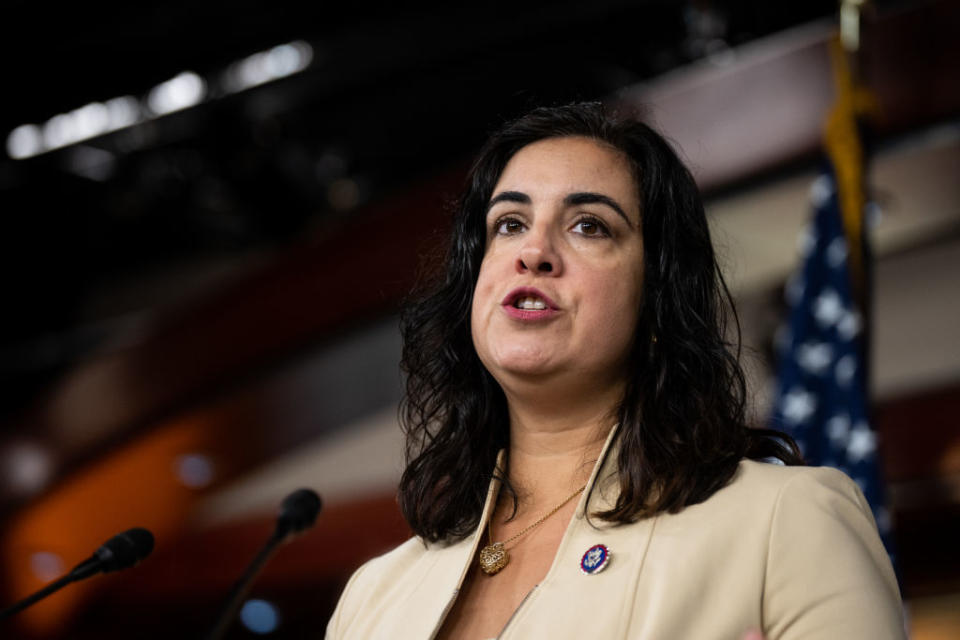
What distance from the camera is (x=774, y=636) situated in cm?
123

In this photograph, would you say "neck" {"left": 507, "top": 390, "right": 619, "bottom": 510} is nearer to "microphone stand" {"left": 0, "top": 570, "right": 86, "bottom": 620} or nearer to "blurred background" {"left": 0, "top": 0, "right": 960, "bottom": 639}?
"microphone stand" {"left": 0, "top": 570, "right": 86, "bottom": 620}

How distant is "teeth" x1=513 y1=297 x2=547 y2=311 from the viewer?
151cm

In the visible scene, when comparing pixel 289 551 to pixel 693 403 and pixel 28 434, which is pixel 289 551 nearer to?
pixel 28 434

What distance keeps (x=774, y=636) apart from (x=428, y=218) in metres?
4.31

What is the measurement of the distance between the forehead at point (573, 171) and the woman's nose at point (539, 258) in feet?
0.39

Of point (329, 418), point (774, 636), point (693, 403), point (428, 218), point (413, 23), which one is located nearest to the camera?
point (774, 636)

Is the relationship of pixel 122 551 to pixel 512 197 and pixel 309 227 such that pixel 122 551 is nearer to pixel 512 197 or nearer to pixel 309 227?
pixel 512 197

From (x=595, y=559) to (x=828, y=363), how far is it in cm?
188

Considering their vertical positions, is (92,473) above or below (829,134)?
below

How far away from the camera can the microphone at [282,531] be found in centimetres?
171

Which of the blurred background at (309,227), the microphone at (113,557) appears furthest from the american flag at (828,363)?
the microphone at (113,557)

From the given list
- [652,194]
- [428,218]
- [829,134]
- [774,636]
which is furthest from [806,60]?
[774,636]

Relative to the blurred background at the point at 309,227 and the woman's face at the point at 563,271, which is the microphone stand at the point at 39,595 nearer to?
the woman's face at the point at 563,271

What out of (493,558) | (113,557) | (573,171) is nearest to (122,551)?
(113,557)
